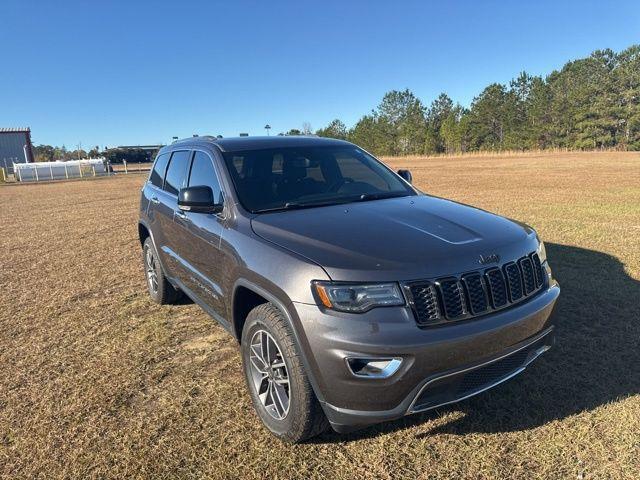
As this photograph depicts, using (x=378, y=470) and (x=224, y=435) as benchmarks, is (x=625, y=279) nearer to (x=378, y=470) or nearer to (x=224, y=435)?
(x=378, y=470)

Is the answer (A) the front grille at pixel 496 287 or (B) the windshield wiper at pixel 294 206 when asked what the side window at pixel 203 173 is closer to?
(B) the windshield wiper at pixel 294 206

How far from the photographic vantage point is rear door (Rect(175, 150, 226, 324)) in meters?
3.44

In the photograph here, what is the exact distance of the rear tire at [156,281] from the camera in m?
5.20

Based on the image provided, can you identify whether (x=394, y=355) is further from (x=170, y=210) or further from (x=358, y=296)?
(x=170, y=210)

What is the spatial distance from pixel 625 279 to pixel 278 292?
4.72 m

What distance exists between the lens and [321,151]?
13.9ft

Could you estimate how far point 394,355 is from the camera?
2.30 m

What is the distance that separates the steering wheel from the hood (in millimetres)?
362

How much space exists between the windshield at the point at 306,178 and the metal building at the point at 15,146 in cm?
6708

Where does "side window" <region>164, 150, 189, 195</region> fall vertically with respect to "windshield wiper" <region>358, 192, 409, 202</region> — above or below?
above

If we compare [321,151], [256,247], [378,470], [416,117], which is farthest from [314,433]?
[416,117]

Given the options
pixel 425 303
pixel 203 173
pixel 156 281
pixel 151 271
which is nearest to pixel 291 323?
pixel 425 303

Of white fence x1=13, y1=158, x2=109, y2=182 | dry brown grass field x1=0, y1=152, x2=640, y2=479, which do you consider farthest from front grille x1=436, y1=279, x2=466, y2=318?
white fence x1=13, y1=158, x2=109, y2=182

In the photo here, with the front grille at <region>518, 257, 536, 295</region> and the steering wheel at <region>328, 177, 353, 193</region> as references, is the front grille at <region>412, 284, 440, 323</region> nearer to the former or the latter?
the front grille at <region>518, 257, 536, 295</region>
